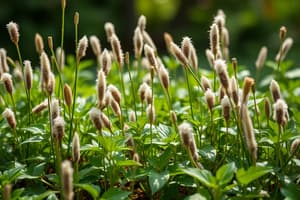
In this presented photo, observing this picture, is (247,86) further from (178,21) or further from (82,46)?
(178,21)

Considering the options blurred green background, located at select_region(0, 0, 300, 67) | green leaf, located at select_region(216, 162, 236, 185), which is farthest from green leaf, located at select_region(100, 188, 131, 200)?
blurred green background, located at select_region(0, 0, 300, 67)

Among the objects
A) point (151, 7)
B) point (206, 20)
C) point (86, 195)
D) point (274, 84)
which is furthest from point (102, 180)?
point (151, 7)

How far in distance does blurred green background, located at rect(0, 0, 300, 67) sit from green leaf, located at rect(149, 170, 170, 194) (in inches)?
263

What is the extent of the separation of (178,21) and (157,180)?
8.55 meters

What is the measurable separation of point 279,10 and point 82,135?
7.60m

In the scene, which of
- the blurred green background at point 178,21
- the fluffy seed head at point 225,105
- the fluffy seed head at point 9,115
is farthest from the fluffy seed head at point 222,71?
the blurred green background at point 178,21

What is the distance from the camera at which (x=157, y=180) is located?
1.21 metres

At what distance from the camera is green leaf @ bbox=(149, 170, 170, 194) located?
119 centimetres

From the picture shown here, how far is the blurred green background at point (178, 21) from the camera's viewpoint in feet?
27.2

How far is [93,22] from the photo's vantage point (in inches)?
336

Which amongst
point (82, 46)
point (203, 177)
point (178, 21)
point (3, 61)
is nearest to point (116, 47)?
point (82, 46)

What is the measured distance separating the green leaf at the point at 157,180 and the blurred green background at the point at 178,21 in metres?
6.68

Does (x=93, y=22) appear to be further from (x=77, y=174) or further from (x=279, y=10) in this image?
(x=77, y=174)

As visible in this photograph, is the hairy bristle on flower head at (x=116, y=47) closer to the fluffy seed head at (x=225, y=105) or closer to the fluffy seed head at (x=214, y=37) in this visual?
the fluffy seed head at (x=214, y=37)
